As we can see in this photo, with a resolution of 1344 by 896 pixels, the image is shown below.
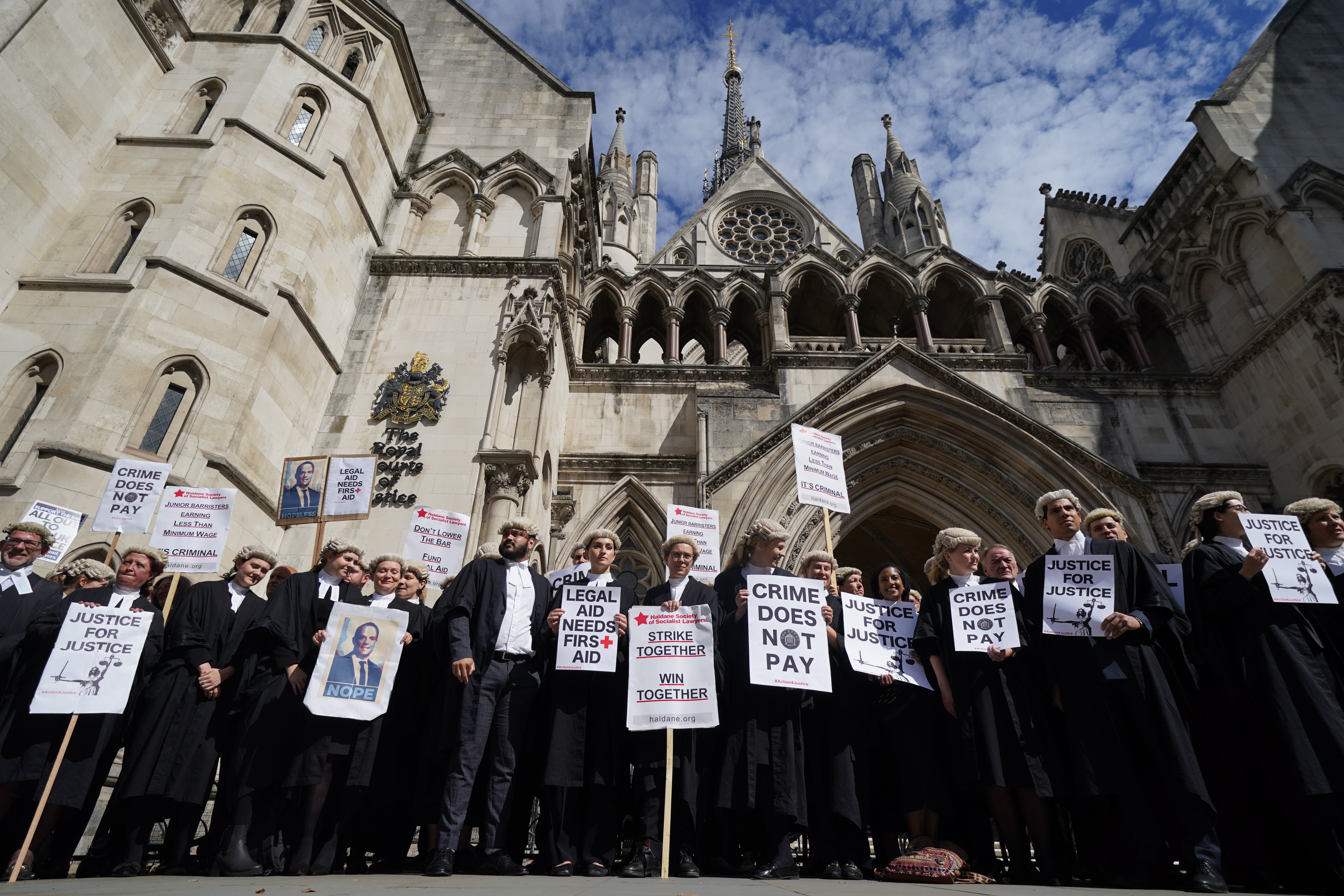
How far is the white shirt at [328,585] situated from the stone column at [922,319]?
12167mm

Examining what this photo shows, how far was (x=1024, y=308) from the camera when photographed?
15258 millimetres

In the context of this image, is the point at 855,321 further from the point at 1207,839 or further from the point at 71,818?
the point at 71,818

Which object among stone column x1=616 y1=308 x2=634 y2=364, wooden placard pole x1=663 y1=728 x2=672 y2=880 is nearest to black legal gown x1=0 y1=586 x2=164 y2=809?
wooden placard pole x1=663 y1=728 x2=672 y2=880

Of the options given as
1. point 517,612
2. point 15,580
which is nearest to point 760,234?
point 517,612

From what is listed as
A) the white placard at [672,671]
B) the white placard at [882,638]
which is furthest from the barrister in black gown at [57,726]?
the white placard at [882,638]

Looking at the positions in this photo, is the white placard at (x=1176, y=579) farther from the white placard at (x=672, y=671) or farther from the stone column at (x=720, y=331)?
the stone column at (x=720, y=331)

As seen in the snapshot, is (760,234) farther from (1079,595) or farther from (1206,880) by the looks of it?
(1206,880)

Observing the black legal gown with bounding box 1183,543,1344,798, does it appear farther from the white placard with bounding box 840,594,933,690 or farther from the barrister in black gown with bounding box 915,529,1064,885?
the white placard with bounding box 840,594,933,690

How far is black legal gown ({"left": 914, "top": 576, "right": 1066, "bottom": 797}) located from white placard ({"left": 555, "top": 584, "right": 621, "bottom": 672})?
1.96 meters

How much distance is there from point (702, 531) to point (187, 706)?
4807mm

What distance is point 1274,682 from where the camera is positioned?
3834mm

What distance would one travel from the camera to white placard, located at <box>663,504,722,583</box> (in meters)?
7.68

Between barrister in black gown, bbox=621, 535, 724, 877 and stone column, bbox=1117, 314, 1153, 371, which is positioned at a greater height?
stone column, bbox=1117, 314, 1153, 371

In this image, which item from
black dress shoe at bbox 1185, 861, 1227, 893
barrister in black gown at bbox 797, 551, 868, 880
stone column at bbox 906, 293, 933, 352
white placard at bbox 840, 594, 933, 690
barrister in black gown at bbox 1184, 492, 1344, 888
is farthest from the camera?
stone column at bbox 906, 293, 933, 352
